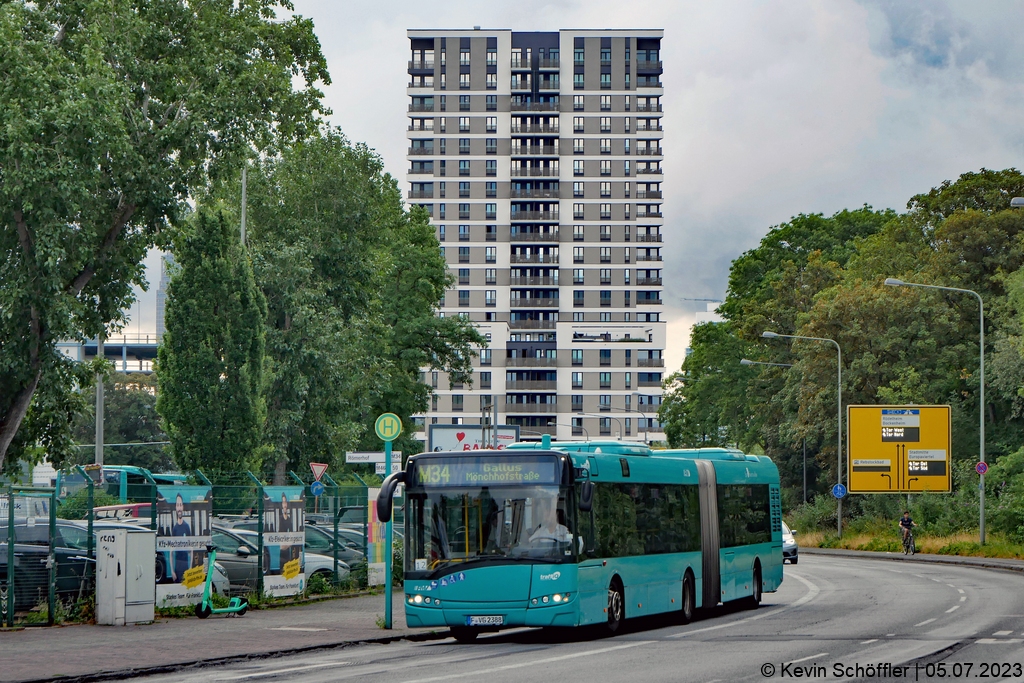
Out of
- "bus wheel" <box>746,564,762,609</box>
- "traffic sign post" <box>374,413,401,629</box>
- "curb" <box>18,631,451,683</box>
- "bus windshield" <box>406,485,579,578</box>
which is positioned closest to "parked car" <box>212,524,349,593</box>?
"traffic sign post" <box>374,413,401,629</box>

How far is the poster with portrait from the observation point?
25938 mm

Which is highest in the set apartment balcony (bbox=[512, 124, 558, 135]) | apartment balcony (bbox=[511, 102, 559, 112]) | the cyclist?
apartment balcony (bbox=[511, 102, 559, 112])

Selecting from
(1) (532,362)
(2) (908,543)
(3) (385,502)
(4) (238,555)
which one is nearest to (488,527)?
(3) (385,502)

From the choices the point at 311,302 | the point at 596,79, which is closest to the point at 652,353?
the point at 596,79

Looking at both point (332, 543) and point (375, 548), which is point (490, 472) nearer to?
point (332, 543)

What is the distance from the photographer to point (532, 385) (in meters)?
146

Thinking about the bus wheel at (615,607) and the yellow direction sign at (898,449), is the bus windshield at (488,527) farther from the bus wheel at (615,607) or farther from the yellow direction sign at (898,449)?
the yellow direction sign at (898,449)

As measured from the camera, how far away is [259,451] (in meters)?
47.4

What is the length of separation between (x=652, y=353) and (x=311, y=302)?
93.6 meters

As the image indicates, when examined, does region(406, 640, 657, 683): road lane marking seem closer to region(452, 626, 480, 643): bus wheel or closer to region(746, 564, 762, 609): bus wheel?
region(452, 626, 480, 643): bus wheel

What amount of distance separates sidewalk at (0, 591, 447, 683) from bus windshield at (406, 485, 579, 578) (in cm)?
160

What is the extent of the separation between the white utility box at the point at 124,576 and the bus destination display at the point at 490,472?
4.86 metres

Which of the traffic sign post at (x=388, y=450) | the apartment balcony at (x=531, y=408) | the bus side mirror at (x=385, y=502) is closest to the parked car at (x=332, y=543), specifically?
the traffic sign post at (x=388, y=450)

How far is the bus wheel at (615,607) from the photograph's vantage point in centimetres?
2025
